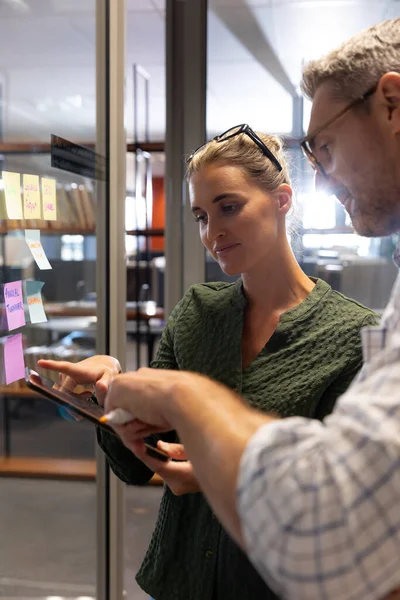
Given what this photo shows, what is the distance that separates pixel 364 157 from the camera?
0.75 metres

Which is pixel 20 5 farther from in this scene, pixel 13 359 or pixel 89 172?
pixel 13 359

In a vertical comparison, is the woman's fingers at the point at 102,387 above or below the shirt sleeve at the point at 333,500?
below

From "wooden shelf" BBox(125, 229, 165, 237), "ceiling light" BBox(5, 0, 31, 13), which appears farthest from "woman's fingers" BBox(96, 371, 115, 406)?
"wooden shelf" BBox(125, 229, 165, 237)

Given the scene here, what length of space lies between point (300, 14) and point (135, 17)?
1.21 meters

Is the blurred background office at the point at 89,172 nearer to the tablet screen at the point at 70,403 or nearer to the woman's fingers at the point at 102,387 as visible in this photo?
the woman's fingers at the point at 102,387

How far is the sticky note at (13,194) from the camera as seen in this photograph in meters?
1.36

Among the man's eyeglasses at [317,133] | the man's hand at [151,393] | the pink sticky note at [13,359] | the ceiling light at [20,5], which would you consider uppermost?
the ceiling light at [20,5]

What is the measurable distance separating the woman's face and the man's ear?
55cm

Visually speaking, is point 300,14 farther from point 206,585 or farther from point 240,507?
point 240,507

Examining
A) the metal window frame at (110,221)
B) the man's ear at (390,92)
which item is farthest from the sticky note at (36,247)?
the man's ear at (390,92)

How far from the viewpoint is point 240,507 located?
0.55 metres

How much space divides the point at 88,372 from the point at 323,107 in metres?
0.68

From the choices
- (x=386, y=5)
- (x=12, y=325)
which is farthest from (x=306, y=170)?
(x=12, y=325)

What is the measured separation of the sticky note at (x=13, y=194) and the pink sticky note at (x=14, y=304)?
0.55ft
